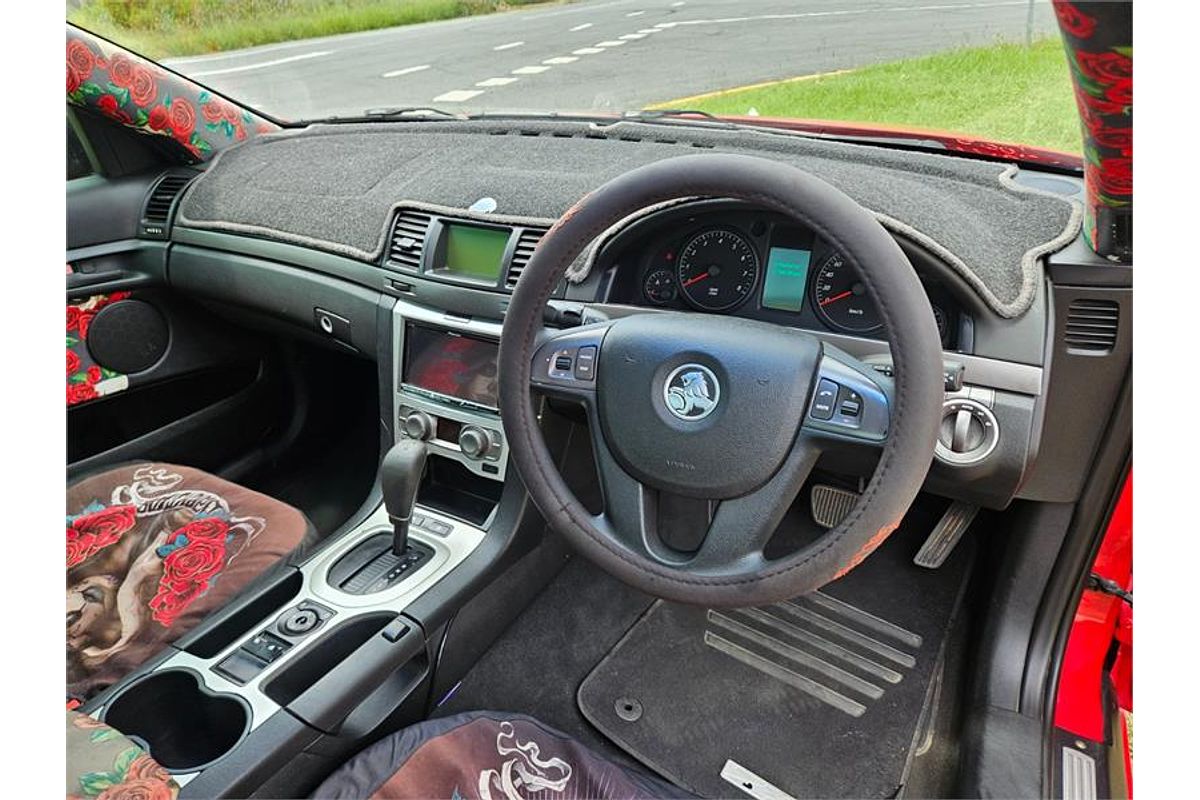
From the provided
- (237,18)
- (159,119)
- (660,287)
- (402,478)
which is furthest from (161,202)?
(660,287)

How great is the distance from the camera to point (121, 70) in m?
2.08

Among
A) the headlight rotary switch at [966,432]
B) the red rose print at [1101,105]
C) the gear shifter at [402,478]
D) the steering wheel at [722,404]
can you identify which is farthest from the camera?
the gear shifter at [402,478]

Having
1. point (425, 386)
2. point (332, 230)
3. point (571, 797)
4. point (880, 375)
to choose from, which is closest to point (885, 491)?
point (880, 375)

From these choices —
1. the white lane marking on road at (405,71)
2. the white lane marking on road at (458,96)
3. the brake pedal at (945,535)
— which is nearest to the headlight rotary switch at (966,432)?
the brake pedal at (945,535)

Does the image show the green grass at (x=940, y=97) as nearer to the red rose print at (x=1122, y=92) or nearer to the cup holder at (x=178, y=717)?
the red rose print at (x=1122, y=92)

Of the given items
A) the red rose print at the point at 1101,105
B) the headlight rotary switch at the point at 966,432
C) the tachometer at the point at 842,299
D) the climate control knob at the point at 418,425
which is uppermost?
the red rose print at the point at 1101,105

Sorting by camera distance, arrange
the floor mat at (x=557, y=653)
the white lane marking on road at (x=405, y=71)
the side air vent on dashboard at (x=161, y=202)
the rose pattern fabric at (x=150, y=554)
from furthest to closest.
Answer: the white lane marking on road at (x=405, y=71), the side air vent on dashboard at (x=161, y=202), the floor mat at (x=557, y=653), the rose pattern fabric at (x=150, y=554)

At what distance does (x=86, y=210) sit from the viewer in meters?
2.21

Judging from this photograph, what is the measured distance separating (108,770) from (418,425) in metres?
0.93

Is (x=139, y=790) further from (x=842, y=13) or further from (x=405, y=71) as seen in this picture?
(x=405, y=71)

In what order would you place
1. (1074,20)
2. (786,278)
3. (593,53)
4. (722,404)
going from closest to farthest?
(1074,20), (722,404), (786,278), (593,53)

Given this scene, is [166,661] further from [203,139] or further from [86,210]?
[203,139]

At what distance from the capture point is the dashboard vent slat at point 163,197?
7.57ft

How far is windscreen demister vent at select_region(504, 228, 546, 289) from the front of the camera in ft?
5.40
